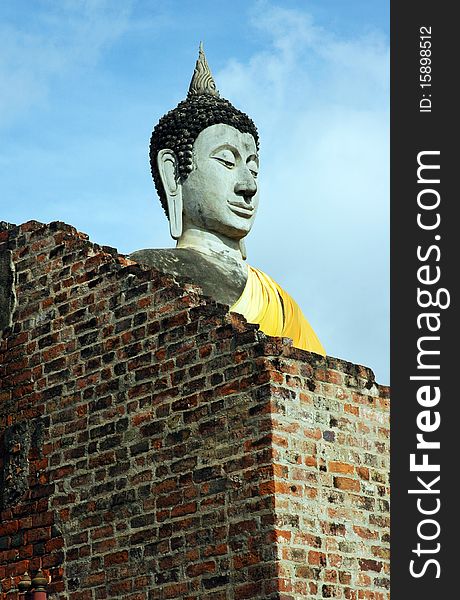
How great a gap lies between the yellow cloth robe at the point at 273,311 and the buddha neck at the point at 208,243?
24cm

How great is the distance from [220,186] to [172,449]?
3611 millimetres

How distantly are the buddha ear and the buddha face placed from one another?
0.06 metres

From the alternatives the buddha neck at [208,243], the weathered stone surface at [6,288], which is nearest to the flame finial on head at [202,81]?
the buddha neck at [208,243]

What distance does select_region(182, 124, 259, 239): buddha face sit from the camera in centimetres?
1269

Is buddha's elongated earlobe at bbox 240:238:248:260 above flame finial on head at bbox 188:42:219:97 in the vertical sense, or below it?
below

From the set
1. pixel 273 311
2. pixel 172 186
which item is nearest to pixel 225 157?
pixel 172 186

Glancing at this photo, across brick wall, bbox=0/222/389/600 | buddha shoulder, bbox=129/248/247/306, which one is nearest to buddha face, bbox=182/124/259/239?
buddha shoulder, bbox=129/248/247/306

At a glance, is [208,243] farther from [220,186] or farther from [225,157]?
[225,157]

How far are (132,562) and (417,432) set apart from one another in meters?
2.03

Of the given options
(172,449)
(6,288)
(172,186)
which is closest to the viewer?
(172,449)

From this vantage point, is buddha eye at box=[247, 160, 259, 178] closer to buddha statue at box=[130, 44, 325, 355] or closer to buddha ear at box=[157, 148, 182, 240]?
buddha statue at box=[130, 44, 325, 355]

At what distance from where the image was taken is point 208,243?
12.7 m

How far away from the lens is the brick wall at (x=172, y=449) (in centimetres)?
906

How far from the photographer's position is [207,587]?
359 inches
